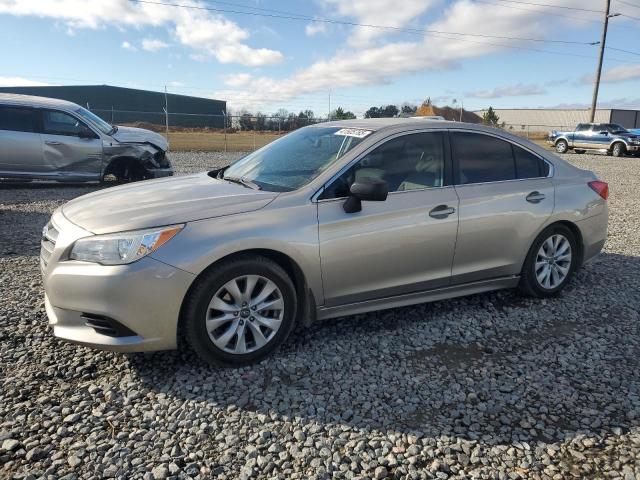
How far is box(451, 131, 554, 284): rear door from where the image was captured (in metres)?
4.14

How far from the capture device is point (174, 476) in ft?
7.87

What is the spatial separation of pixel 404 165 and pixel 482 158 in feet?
2.72

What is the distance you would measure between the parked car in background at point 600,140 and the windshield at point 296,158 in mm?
27124

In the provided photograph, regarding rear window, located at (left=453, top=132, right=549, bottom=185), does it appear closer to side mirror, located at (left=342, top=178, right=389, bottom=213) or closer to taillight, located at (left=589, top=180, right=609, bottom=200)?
taillight, located at (left=589, top=180, right=609, bottom=200)

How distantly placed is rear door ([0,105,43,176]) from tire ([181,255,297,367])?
27.7 feet

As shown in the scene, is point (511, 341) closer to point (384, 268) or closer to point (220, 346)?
point (384, 268)

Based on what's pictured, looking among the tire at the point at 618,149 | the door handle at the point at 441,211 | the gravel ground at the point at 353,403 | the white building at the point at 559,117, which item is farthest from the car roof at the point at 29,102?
the white building at the point at 559,117

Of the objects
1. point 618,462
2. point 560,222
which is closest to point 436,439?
point 618,462

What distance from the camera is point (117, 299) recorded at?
9.80 ft

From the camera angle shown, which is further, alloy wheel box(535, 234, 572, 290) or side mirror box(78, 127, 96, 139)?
side mirror box(78, 127, 96, 139)

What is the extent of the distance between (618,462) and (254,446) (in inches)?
73.5

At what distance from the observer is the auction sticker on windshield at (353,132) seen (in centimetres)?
402

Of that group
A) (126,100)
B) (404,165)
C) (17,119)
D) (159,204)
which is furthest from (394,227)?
(126,100)

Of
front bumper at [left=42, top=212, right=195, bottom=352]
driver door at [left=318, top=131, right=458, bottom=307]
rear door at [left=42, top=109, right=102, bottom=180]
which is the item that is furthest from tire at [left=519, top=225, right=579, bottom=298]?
rear door at [left=42, top=109, right=102, bottom=180]
